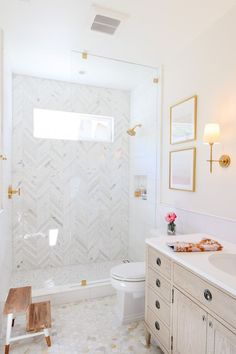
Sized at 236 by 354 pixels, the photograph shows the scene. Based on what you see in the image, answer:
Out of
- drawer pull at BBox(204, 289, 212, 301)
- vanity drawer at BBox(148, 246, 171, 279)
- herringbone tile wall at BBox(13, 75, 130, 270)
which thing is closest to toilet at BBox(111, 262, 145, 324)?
vanity drawer at BBox(148, 246, 171, 279)

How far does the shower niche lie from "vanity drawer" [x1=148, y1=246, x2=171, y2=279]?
1362mm

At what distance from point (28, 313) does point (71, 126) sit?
7.65 feet

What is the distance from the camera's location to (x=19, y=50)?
238 centimetres

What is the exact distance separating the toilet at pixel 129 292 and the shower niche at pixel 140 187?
118 centimetres

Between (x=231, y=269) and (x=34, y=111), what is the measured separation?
290cm

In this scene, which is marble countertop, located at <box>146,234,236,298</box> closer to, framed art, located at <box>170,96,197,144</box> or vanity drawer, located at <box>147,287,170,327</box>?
vanity drawer, located at <box>147,287,170,327</box>

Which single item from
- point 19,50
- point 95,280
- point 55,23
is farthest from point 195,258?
point 19,50

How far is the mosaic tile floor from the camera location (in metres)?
1.72

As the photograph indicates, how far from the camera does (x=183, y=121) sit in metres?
2.29

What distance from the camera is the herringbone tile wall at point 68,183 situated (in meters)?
3.04

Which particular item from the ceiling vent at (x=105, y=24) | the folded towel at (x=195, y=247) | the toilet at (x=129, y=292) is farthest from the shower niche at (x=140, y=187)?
the ceiling vent at (x=105, y=24)

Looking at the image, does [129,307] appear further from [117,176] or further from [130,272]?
[117,176]

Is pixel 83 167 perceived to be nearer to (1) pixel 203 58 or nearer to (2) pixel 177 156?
(2) pixel 177 156

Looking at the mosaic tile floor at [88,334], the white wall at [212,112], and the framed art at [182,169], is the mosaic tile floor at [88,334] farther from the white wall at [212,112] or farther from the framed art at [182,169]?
the framed art at [182,169]
